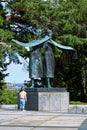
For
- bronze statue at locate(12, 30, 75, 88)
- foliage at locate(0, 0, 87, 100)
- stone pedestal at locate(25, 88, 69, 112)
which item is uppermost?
foliage at locate(0, 0, 87, 100)

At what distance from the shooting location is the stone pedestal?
25.3 meters

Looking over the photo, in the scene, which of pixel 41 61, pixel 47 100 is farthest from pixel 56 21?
pixel 47 100

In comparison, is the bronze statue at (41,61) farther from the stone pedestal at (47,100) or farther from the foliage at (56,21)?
the foliage at (56,21)

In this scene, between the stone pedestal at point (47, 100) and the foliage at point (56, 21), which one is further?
the foliage at point (56, 21)

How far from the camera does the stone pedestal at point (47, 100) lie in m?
25.3

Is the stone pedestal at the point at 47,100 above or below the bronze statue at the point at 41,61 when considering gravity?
below

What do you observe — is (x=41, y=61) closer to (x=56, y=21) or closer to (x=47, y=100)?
(x=47, y=100)

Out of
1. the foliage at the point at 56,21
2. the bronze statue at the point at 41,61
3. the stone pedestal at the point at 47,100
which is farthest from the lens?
the foliage at the point at 56,21

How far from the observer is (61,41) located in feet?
129

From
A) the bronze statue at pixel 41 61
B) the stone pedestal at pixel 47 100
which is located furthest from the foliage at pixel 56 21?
the stone pedestal at pixel 47 100

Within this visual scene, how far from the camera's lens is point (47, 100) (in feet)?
83.4

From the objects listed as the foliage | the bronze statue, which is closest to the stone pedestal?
the bronze statue

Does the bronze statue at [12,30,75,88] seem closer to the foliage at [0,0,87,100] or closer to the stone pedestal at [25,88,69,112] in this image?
the stone pedestal at [25,88,69,112]

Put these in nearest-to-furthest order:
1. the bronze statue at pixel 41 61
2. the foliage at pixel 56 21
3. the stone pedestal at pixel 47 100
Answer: the stone pedestal at pixel 47 100 → the bronze statue at pixel 41 61 → the foliage at pixel 56 21
